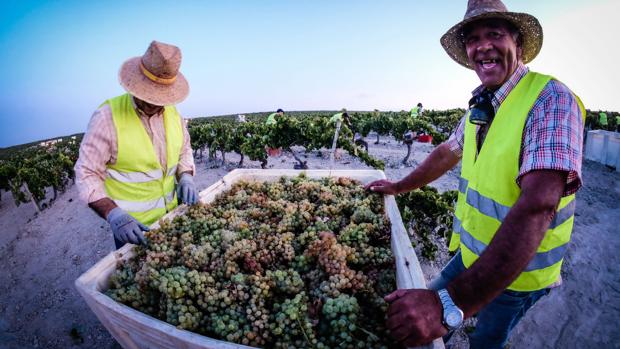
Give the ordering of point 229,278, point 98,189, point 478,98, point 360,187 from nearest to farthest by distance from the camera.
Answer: point 229,278, point 478,98, point 98,189, point 360,187

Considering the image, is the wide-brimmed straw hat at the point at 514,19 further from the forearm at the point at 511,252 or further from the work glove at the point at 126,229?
the work glove at the point at 126,229

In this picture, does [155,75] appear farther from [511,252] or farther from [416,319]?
[511,252]

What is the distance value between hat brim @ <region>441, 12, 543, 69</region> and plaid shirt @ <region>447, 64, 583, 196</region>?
590 mm

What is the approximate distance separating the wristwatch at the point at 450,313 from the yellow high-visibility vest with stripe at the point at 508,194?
0.59 meters

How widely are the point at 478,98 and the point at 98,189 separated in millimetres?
3175

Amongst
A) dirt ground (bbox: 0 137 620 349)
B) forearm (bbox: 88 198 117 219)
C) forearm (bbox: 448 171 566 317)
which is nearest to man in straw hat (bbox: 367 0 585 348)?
forearm (bbox: 448 171 566 317)

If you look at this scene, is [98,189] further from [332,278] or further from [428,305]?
[428,305]

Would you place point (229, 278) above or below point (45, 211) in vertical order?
above

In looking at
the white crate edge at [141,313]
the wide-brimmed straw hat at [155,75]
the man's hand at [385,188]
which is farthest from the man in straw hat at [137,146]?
the man's hand at [385,188]

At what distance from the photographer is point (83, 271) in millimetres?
6445

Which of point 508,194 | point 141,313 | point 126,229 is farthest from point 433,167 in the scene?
point 126,229

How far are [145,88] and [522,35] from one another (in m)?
3.03

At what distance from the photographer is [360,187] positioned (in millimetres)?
3154

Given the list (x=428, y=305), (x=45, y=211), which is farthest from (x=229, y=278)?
(x=45, y=211)
